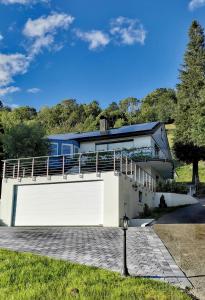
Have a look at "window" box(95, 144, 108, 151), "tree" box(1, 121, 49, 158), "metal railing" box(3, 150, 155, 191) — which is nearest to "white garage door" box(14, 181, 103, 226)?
"metal railing" box(3, 150, 155, 191)

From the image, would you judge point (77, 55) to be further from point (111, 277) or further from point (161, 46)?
point (111, 277)

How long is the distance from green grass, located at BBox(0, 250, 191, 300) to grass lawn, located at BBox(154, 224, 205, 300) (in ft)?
3.08

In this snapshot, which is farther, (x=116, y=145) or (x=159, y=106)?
(x=159, y=106)

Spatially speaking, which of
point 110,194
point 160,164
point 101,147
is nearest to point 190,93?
point 101,147

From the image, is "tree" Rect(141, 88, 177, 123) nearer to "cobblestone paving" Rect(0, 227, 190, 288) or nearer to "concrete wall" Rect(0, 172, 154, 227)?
"concrete wall" Rect(0, 172, 154, 227)

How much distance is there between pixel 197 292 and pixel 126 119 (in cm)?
8183

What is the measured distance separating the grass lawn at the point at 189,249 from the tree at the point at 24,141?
55.8 ft

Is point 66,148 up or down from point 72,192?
up

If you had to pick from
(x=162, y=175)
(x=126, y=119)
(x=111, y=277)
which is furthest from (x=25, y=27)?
(x=126, y=119)

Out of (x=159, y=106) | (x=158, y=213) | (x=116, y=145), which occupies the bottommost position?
(x=158, y=213)

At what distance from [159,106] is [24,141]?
2639 inches

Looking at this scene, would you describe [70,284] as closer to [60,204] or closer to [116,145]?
[60,204]

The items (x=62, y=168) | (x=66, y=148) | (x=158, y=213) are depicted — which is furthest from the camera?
(x=66, y=148)

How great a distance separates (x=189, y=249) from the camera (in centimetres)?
1070
